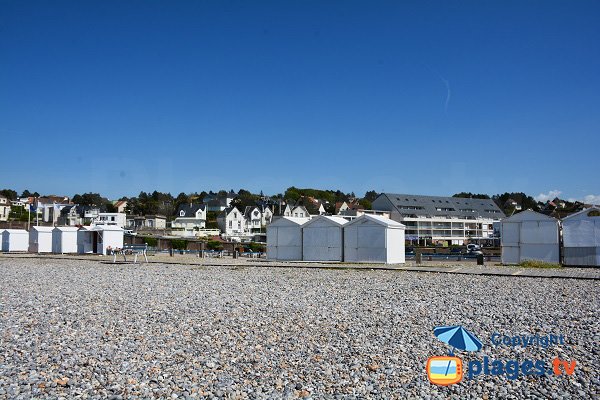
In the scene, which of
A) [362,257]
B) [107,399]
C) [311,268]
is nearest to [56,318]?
[107,399]

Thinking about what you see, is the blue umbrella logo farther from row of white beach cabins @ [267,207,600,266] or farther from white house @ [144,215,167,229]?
white house @ [144,215,167,229]

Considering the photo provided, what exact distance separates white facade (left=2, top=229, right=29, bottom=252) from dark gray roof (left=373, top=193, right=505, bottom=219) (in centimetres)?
6753

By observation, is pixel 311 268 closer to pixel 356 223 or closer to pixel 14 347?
pixel 356 223

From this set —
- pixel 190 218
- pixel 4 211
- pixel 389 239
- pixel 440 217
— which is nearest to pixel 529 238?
pixel 389 239

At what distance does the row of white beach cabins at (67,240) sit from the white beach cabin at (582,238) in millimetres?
28818

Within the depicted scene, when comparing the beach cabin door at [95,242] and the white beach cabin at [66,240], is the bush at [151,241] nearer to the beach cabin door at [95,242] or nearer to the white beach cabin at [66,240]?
the white beach cabin at [66,240]

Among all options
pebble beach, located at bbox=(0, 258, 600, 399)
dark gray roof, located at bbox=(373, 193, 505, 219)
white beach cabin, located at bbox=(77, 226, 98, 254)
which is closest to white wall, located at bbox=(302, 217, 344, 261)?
pebble beach, located at bbox=(0, 258, 600, 399)

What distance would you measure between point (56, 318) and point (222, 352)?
5.48 m

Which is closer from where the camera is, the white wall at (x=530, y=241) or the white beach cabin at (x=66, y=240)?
the white wall at (x=530, y=241)

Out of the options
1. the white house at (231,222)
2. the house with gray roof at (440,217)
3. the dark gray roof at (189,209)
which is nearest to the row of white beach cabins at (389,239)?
the house with gray roof at (440,217)

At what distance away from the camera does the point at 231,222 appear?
107 m

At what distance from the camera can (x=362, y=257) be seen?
32.8m

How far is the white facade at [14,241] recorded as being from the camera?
48.9 m

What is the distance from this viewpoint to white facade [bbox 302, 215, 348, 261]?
3391 cm
